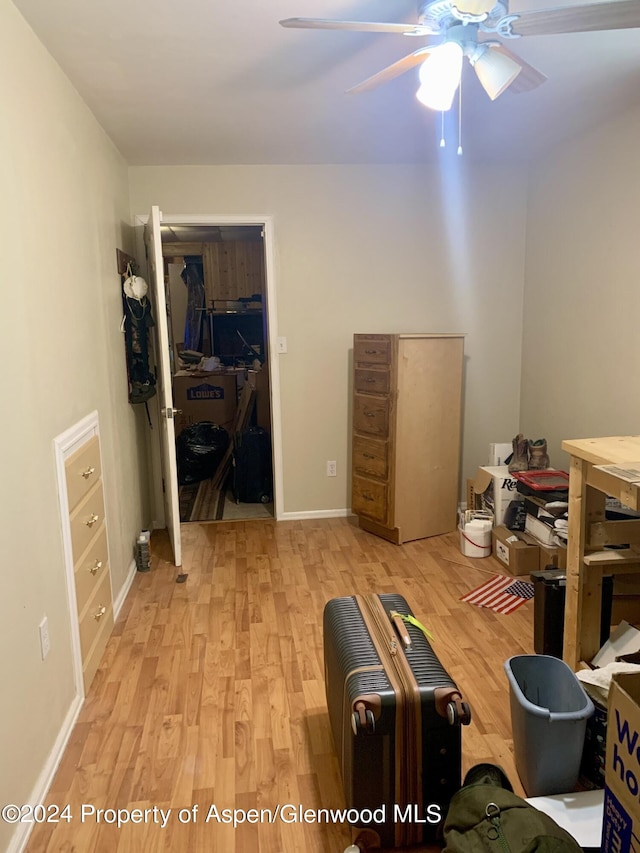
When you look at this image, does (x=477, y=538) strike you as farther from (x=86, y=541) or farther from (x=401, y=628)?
(x=86, y=541)

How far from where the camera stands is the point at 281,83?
2514 mm

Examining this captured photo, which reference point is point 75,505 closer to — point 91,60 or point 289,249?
point 91,60

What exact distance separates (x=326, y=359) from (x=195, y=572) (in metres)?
1.69

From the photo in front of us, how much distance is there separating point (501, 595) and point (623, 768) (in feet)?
5.92

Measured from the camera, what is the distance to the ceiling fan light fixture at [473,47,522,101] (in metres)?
1.83

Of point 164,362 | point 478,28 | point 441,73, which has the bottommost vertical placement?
point 164,362

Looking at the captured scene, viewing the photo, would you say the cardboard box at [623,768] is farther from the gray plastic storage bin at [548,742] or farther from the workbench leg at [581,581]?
the workbench leg at [581,581]

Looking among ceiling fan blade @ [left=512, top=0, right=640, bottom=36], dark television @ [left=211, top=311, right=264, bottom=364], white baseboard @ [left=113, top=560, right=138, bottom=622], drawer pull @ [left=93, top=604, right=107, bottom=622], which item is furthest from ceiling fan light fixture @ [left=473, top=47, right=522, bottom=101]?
dark television @ [left=211, top=311, right=264, bottom=364]

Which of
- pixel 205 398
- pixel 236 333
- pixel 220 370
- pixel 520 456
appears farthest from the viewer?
pixel 236 333

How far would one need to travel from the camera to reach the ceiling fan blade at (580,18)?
59.4 inches

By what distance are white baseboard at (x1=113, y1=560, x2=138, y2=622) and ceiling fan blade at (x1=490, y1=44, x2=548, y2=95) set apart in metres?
2.79

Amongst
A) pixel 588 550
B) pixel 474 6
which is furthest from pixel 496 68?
pixel 588 550

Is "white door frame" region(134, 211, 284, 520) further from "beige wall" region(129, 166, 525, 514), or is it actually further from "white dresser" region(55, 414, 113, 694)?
"white dresser" region(55, 414, 113, 694)

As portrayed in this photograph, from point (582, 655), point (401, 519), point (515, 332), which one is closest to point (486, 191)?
point (515, 332)
